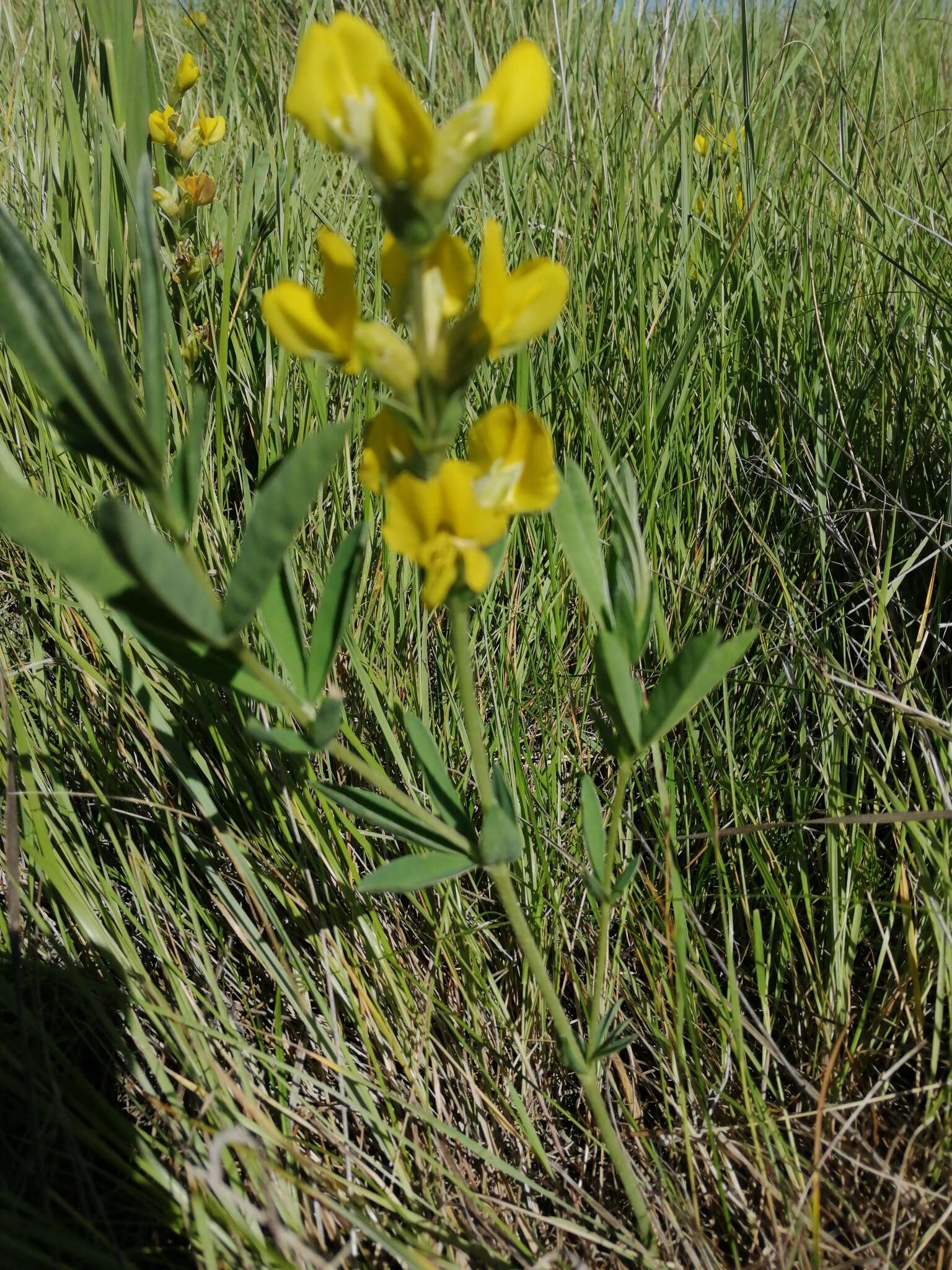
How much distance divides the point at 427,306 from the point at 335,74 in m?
0.12

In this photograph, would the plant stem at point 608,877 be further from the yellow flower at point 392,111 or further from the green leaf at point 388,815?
the yellow flower at point 392,111

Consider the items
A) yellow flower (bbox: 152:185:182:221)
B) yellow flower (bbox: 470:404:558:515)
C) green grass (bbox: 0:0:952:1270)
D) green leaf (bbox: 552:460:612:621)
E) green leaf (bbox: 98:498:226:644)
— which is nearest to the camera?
green leaf (bbox: 98:498:226:644)

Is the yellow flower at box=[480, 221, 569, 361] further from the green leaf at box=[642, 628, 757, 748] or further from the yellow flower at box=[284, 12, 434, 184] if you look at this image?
the green leaf at box=[642, 628, 757, 748]

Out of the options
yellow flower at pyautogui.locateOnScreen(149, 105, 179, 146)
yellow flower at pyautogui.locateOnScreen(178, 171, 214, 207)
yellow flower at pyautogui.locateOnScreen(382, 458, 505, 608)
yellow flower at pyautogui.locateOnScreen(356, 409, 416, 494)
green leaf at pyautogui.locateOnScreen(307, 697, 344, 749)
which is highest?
yellow flower at pyautogui.locateOnScreen(149, 105, 179, 146)

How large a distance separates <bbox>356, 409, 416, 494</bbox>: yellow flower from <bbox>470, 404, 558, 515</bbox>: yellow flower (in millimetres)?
41

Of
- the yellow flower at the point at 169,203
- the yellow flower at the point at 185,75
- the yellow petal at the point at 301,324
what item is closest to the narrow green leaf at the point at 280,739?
the yellow petal at the point at 301,324

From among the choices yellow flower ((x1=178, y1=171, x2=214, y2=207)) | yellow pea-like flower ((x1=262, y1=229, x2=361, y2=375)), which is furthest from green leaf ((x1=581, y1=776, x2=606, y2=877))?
yellow flower ((x1=178, y1=171, x2=214, y2=207))

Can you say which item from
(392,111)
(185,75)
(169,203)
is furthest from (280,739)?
(185,75)

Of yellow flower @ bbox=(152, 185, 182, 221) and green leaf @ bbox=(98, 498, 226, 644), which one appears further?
yellow flower @ bbox=(152, 185, 182, 221)

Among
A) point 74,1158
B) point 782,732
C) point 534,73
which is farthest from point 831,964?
point 534,73

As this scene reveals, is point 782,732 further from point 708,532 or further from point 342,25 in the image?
point 342,25

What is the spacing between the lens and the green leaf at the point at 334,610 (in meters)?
0.62

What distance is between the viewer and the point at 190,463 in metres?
0.57

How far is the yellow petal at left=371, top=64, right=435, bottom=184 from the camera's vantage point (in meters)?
0.46
